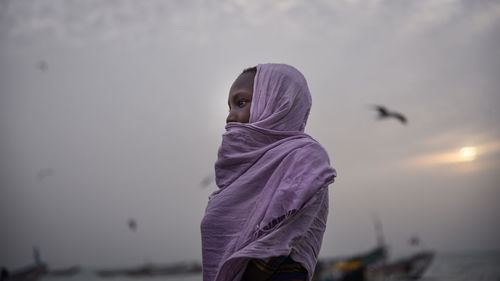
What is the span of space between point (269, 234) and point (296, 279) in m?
0.15

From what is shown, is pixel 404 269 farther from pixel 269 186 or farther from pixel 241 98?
pixel 269 186

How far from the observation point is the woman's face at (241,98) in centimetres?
144

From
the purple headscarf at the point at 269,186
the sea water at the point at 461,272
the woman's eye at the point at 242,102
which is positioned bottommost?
the sea water at the point at 461,272

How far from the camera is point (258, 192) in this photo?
1.25 m

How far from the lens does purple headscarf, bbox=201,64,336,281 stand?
112 centimetres

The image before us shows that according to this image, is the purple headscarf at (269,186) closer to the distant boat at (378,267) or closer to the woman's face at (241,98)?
the woman's face at (241,98)

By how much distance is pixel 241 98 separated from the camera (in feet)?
4.85

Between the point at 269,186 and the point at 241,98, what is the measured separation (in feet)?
1.34

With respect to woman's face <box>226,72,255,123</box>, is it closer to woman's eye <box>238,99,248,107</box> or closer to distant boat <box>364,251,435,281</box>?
woman's eye <box>238,99,248,107</box>

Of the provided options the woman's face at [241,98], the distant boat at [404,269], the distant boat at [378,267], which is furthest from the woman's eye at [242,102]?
the distant boat at [404,269]

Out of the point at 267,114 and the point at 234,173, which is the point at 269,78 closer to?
the point at 267,114

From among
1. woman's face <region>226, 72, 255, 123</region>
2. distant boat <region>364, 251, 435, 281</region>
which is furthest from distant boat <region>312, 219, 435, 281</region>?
woman's face <region>226, 72, 255, 123</region>

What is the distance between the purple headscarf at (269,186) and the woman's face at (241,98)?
0.05 m

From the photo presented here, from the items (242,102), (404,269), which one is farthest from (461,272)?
(242,102)
